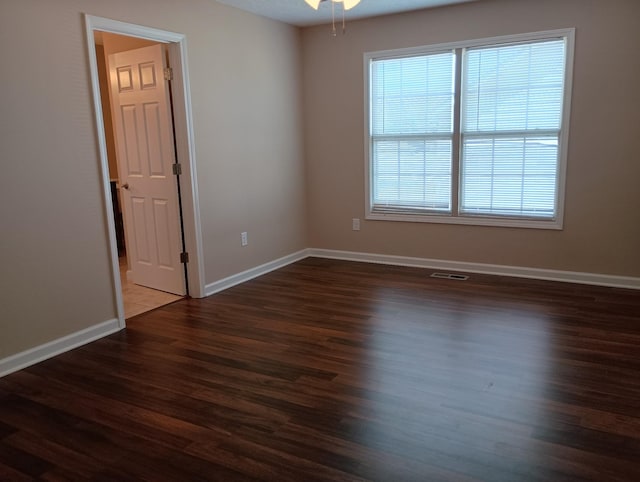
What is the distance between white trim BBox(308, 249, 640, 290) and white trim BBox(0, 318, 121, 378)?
2698 mm

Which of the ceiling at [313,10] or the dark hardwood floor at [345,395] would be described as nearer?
the dark hardwood floor at [345,395]

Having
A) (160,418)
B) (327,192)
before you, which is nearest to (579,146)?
(327,192)

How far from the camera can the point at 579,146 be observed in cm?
423

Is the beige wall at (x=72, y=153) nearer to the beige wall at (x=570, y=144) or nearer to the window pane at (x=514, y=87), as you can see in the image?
the beige wall at (x=570, y=144)

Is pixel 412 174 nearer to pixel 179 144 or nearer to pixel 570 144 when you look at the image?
pixel 570 144

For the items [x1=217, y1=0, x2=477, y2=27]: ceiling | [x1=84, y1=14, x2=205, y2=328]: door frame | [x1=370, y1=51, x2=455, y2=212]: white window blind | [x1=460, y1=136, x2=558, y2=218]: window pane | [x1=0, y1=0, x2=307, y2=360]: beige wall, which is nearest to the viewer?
[x1=0, y1=0, x2=307, y2=360]: beige wall

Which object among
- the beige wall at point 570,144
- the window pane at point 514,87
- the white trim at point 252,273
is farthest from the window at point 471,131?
the white trim at point 252,273

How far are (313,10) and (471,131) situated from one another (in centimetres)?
185

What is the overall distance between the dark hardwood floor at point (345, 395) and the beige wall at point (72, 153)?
39 cm

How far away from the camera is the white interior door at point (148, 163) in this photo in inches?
160

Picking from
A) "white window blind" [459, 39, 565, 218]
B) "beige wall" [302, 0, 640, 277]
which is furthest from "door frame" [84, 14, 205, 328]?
"white window blind" [459, 39, 565, 218]

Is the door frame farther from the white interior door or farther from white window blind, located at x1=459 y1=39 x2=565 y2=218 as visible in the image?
white window blind, located at x1=459 y1=39 x2=565 y2=218

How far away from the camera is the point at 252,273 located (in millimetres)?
4883

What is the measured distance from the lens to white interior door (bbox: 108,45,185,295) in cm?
405
